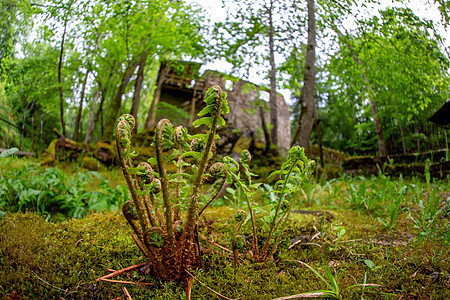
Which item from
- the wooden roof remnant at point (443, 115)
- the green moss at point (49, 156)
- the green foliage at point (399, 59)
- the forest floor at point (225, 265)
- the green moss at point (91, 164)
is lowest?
the forest floor at point (225, 265)

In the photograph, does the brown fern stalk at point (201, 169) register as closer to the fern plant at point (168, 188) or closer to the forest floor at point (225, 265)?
the fern plant at point (168, 188)

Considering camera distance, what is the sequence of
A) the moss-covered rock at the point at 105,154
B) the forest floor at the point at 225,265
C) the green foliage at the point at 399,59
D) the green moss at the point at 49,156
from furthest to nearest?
1. the moss-covered rock at the point at 105,154
2. the green moss at the point at 49,156
3. the green foliage at the point at 399,59
4. the forest floor at the point at 225,265

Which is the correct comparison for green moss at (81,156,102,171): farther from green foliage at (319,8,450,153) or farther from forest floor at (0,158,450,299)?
green foliage at (319,8,450,153)

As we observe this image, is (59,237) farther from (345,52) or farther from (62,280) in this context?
(345,52)

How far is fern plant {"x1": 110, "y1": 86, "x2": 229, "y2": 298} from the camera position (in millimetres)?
954

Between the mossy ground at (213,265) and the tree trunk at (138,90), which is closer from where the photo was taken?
the mossy ground at (213,265)

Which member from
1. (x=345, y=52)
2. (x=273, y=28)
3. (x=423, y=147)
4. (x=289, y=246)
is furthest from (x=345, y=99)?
(x=289, y=246)

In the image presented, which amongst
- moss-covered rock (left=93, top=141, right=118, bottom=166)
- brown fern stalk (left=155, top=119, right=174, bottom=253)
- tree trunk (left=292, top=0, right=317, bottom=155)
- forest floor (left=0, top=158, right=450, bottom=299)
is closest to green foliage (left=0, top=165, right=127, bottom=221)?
forest floor (left=0, top=158, right=450, bottom=299)

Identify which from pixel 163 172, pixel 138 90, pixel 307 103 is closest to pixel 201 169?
pixel 163 172

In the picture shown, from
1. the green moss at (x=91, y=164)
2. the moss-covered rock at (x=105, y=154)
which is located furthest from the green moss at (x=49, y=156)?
the moss-covered rock at (x=105, y=154)

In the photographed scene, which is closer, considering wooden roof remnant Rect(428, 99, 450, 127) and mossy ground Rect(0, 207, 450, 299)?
mossy ground Rect(0, 207, 450, 299)

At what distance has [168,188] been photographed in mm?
1050

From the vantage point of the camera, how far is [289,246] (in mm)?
1543

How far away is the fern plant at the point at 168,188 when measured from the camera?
0.95 m
